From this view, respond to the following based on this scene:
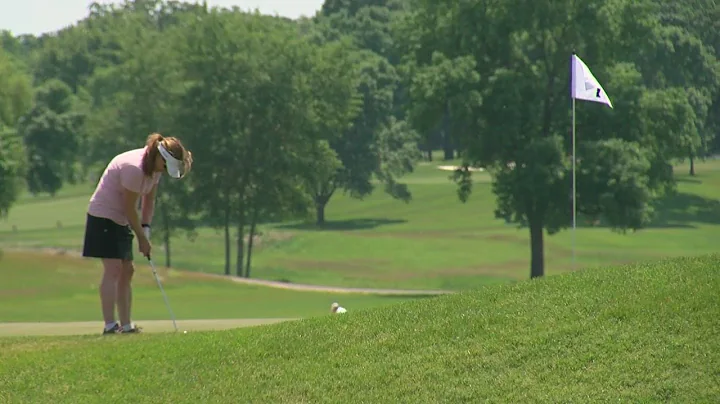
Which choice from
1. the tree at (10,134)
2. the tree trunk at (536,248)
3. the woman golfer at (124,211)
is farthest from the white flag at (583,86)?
the tree at (10,134)

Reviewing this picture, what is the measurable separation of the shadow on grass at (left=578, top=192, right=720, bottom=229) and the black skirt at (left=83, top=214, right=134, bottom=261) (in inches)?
2655

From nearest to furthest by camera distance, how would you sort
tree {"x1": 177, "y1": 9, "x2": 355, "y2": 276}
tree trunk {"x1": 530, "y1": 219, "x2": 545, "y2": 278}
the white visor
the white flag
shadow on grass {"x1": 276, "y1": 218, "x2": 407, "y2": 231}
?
the white visor, the white flag, tree trunk {"x1": 530, "y1": 219, "x2": 545, "y2": 278}, tree {"x1": 177, "y1": 9, "x2": 355, "y2": 276}, shadow on grass {"x1": 276, "y1": 218, "x2": 407, "y2": 231}

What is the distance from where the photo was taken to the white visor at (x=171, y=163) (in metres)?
12.6

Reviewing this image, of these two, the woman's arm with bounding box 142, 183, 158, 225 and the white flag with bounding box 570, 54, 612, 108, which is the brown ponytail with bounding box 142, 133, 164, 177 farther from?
the white flag with bounding box 570, 54, 612, 108

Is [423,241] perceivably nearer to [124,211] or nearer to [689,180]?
[689,180]

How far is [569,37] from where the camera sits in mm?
49219

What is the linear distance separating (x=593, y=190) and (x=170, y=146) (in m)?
37.4

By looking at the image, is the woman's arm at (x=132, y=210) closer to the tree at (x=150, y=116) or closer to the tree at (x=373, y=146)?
the tree at (x=150, y=116)

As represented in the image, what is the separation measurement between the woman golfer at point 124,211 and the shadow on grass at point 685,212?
221 ft

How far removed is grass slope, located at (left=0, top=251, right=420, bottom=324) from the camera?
31.2 metres

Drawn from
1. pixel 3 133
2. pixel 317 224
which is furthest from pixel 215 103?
pixel 317 224

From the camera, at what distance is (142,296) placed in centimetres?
3831

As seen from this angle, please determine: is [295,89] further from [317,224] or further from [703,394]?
[703,394]

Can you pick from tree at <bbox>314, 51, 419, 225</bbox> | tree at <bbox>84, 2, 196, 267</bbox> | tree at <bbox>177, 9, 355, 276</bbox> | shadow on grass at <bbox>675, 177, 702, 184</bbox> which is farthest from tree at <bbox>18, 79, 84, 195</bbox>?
shadow on grass at <bbox>675, 177, 702, 184</bbox>
